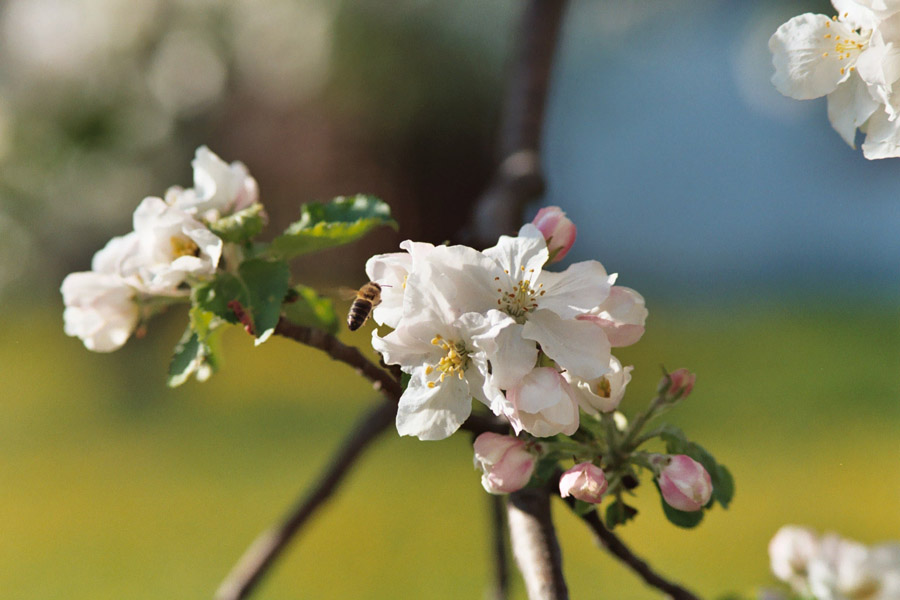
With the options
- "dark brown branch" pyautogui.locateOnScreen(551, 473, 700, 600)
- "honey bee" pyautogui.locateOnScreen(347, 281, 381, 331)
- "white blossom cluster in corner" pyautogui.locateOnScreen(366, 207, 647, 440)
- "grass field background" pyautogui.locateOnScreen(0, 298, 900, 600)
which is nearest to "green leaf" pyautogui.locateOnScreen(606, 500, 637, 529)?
"dark brown branch" pyautogui.locateOnScreen(551, 473, 700, 600)

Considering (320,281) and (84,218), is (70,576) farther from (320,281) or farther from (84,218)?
(320,281)

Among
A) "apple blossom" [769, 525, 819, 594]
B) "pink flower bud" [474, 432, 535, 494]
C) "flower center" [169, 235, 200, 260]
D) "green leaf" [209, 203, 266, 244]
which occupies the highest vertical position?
"green leaf" [209, 203, 266, 244]

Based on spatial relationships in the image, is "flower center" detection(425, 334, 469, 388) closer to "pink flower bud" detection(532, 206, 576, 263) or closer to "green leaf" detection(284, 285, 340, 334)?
"pink flower bud" detection(532, 206, 576, 263)

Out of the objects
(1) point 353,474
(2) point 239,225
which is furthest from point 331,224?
(1) point 353,474

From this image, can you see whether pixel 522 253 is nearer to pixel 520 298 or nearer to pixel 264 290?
pixel 520 298

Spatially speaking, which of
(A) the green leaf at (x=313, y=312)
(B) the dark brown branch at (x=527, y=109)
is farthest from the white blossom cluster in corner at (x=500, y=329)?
(B) the dark brown branch at (x=527, y=109)

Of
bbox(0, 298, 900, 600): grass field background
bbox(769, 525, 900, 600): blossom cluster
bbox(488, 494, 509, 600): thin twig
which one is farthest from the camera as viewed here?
bbox(0, 298, 900, 600): grass field background

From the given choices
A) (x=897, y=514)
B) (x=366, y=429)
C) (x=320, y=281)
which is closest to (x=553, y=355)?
(x=366, y=429)

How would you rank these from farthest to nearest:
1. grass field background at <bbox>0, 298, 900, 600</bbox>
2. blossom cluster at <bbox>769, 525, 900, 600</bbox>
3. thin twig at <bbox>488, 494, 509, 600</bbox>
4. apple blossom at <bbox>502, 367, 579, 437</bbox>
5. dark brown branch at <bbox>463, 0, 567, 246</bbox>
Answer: grass field background at <bbox>0, 298, 900, 600</bbox> < thin twig at <bbox>488, 494, 509, 600</bbox> < dark brown branch at <bbox>463, 0, 567, 246</bbox> < blossom cluster at <bbox>769, 525, 900, 600</bbox> < apple blossom at <bbox>502, 367, 579, 437</bbox>
